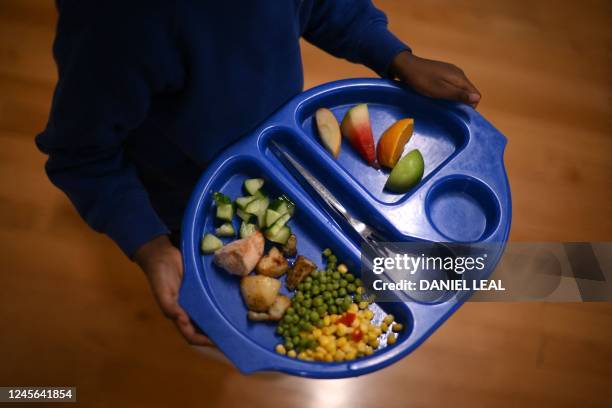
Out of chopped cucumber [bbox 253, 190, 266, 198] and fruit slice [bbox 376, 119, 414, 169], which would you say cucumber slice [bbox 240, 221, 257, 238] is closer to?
chopped cucumber [bbox 253, 190, 266, 198]

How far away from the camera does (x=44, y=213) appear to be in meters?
1.64

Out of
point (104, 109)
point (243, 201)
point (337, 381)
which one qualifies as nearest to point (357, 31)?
point (243, 201)

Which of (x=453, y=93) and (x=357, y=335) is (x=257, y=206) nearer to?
(x=357, y=335)

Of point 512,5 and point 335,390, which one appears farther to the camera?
point 512,5

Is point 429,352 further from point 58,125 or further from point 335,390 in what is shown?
point 58,125

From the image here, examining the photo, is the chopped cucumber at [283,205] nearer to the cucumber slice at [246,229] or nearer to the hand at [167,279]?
the cucumber slice at [246,229]

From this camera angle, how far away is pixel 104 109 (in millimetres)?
650

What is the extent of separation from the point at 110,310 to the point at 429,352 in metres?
1.01

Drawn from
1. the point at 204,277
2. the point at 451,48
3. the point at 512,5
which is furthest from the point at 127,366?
the point at 512,5

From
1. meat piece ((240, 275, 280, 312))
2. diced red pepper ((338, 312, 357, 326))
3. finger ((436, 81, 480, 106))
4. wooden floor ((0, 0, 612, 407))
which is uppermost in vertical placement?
finger ((436, 81, 480, 106))

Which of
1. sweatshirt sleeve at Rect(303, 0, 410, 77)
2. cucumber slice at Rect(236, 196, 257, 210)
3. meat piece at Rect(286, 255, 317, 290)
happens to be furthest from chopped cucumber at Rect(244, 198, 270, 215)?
sweatshirt sleeve at Rect(303, 0, 410, 77)

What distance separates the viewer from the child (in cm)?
60

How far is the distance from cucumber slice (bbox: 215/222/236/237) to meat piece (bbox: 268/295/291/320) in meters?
0.15

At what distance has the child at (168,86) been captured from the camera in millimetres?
598
